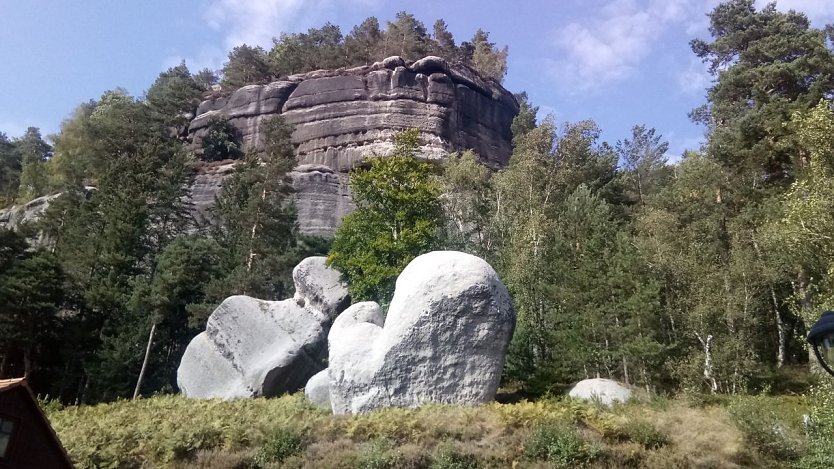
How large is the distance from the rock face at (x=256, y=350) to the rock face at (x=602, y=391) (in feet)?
29.8

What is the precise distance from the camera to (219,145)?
55.3 metres

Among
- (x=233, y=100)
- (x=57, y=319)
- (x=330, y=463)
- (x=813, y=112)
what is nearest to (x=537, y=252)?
(x=813, y=112)

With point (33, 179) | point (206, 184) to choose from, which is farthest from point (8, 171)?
point (206, 184)

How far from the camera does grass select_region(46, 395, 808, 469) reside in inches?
504

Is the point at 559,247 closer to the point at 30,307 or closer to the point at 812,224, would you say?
the point at 812,224

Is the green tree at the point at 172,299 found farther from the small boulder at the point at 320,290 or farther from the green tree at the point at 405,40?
the green tree at the point at 405,40

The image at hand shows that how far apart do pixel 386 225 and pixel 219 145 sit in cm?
3391

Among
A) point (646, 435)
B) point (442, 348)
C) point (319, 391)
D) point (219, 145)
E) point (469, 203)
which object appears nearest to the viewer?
point (646, 435)

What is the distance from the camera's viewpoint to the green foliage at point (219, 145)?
54.8m

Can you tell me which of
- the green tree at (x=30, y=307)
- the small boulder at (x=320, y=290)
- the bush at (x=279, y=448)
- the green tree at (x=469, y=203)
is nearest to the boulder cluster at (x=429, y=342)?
the bush at (x=279, y=448)

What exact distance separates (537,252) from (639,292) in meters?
7.14

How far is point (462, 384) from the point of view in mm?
16031

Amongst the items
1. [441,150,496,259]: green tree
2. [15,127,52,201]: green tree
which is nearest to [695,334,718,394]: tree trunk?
[441,150,496,259]: green tree

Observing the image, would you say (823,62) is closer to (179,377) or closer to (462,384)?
(462,384)
